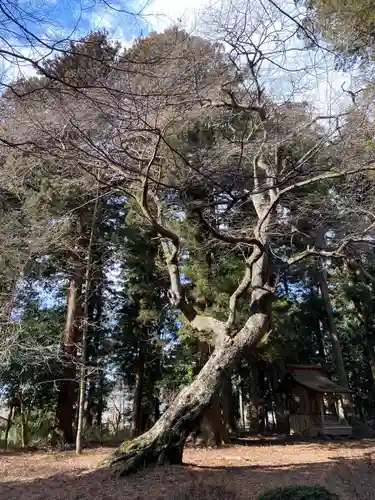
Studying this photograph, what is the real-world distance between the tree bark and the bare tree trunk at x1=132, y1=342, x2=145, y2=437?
26.5 ft

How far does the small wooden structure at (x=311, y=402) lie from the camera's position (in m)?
14.3

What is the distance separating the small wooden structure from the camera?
46.8ft

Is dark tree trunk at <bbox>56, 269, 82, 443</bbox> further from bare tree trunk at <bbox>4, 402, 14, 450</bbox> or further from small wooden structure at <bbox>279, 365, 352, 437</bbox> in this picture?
small wooden structure at <bbox>279, 365, 352, 437</bbox>

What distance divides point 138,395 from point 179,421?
28.0 ft

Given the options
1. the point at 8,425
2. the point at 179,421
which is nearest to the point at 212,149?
the point at 179,421

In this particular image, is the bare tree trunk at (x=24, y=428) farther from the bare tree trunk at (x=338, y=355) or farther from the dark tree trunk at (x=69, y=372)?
the bare tree trunk at (x=338, y=355)

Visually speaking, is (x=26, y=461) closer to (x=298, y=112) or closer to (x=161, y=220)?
(x=161, y=220)

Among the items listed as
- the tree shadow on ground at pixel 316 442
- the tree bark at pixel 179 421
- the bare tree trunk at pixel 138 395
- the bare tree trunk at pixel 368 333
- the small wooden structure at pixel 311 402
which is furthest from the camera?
the bare tree trunk at pixel 368 333

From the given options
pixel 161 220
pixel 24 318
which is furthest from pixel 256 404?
pixel 161 220

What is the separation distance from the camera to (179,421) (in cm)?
570

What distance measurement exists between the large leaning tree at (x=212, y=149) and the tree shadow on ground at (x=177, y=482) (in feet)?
1.17

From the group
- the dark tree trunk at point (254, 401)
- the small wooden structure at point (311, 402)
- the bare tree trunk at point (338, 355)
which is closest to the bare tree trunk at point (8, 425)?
the dark tree trunk at point (254, 401)

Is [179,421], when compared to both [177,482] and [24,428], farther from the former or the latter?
[24,428]

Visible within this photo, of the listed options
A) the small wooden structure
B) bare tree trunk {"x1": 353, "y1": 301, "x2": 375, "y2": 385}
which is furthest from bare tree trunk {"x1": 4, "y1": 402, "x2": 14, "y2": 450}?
bare tree trunk {"x1": 353, "y1": 301, "x2": 375, "y2": 385}
